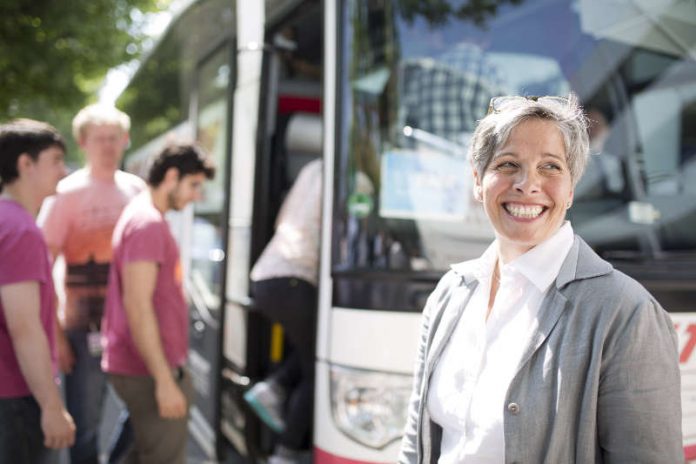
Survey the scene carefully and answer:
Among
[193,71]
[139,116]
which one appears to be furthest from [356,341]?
[139,116]

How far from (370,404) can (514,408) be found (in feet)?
4.53

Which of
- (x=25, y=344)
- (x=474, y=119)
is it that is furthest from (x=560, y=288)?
(x=25, y=344)

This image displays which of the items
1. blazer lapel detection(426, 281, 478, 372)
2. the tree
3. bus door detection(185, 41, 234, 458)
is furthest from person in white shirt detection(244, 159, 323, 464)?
the tree

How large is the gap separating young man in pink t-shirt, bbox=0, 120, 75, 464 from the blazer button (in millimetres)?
1931

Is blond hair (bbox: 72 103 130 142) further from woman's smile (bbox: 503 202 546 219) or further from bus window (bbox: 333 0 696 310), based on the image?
woman's smile (bbox: 503 202 546 219)

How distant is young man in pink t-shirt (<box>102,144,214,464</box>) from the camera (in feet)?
11.5

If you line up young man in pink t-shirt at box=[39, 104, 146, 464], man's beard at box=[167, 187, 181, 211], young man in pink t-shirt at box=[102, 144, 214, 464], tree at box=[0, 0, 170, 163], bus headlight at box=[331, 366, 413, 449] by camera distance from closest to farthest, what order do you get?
1. bus headlight at box=[331, 366, 413, 449]
2. young man in pink t-shirt at box=[102, 144, 214, 464]
3. man's beard at box=[167, 187, 181, 211]
4. young man in pink t-shirt at box=[39, 104, 146, 464]
5. tree at box=[0, 0, 170, 163]

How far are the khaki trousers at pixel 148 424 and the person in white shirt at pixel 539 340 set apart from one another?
6.01 feet

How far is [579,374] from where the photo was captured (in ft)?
5.44

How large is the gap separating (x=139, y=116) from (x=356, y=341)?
545cm

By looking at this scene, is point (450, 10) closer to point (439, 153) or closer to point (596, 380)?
point (439, 153)

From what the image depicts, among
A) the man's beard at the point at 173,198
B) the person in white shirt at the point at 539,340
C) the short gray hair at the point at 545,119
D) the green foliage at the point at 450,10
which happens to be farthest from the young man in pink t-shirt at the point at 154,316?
the short gray hair at the point at 545,119

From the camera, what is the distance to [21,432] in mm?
3062

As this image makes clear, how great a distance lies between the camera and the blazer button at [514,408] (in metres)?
1.69
